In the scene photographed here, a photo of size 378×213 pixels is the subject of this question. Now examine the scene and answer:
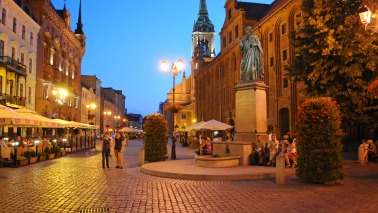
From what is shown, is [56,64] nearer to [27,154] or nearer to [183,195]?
[27,154]

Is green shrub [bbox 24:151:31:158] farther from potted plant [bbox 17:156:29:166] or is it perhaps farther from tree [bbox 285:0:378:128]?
tree [bbox 285:0:378:128]

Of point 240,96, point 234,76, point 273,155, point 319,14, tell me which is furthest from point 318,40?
point 234,76

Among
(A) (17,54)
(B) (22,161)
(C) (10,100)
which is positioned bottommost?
(B) (22,161)

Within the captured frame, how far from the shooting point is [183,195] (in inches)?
323

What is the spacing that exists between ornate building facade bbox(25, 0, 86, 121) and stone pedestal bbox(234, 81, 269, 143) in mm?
21485

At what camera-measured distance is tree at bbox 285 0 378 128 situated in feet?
56.5

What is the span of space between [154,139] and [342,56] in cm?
1130

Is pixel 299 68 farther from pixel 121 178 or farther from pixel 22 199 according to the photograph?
pixel 22 199

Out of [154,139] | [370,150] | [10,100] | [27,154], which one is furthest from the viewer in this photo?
[10,100]

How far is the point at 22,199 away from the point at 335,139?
28.6ft

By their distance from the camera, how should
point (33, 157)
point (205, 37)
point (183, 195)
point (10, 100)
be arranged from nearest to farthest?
point (183, 195), point (33, 157), point (10, 100), point (205, 37)

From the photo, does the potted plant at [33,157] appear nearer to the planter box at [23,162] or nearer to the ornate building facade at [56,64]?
the planter box at [23,162]

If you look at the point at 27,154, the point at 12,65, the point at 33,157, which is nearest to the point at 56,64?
the point at 12,65

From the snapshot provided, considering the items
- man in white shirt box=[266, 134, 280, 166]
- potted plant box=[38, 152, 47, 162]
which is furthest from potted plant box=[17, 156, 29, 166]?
man in white shirt box=[266, 134, 280, 166]
